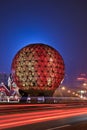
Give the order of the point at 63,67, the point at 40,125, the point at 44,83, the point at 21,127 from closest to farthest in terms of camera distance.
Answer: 1. the point at 21,127
2. the point at 40,125
3. the point at 44,83
4. the point at 63,67

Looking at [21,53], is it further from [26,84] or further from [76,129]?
[76,129]

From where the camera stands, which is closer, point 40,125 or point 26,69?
point 40,125

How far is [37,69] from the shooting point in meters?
62.9

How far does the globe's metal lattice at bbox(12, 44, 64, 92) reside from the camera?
6247 centimetres

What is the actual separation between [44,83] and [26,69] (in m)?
3.87

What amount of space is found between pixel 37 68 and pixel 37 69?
172 millimetres

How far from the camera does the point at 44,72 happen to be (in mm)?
62906

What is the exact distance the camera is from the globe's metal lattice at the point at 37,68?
205ft

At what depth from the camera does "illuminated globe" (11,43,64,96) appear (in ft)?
205

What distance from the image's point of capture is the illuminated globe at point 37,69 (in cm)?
6247

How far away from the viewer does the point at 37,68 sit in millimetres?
62906

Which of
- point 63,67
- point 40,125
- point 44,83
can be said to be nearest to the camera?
point 40,125

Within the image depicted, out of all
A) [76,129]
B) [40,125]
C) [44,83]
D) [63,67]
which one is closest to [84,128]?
[76,129]

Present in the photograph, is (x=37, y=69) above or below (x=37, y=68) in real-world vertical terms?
below
